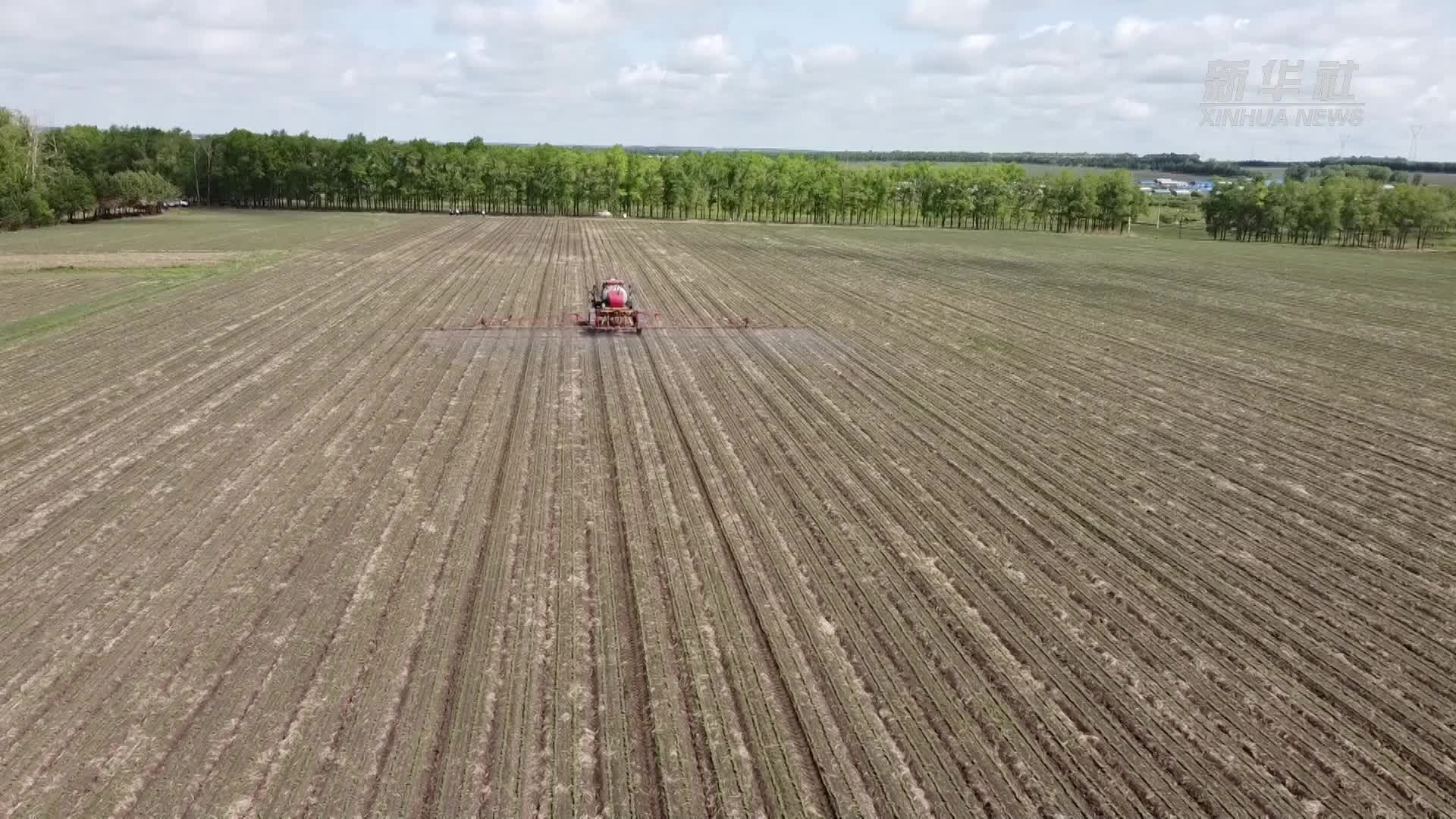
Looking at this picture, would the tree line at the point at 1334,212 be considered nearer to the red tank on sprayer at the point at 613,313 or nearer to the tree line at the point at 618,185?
the tree line at the point at 618,185

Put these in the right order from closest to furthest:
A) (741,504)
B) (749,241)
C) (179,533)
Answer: (179,533)
(741,504)
(749,241)

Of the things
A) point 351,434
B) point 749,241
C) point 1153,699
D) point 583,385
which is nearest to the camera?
point 1153,699

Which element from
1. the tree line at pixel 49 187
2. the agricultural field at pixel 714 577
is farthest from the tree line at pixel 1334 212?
the tree line at pixel 49 187

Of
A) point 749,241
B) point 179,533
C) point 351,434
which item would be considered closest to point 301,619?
point 179,533

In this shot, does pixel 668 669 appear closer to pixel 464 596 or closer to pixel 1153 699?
pixel 464 596

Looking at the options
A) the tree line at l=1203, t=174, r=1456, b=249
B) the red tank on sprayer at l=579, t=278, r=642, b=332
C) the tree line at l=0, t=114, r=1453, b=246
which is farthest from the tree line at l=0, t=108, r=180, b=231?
the tree line at l=1203, t=174, r=1456, b=249

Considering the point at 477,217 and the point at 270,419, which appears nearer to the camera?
the point at 270,419
